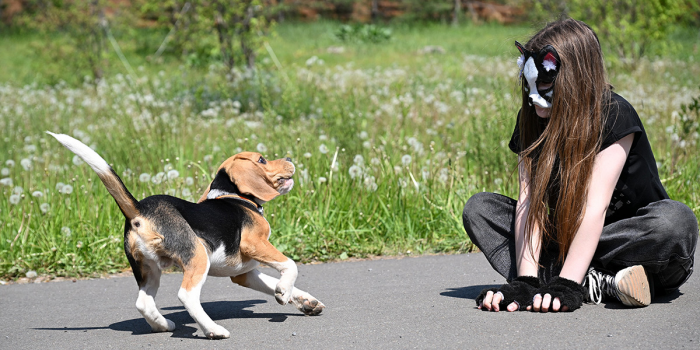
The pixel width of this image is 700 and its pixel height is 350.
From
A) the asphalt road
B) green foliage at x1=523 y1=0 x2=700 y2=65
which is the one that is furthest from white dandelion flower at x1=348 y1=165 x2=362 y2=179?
green foliage at x1=523 y1=0 x2=700 y2=65

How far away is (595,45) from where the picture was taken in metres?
3.32

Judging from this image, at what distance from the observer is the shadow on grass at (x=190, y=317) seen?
10.8ft

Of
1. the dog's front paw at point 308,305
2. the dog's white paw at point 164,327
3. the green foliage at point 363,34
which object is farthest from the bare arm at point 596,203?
the green foliage at point 363,34

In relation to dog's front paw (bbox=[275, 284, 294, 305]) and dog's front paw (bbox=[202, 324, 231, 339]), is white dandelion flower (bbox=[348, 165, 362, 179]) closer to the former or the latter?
dog's front paw (bbox=[275, 284, 294, 305])

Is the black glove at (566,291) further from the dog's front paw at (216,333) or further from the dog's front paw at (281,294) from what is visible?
the dog's front paw at (216,333)

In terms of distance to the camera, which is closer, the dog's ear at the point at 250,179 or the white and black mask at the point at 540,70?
the white and black mask at the point at 540,70

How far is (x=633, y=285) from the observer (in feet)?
10.4

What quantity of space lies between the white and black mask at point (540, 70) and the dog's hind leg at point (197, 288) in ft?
5.75

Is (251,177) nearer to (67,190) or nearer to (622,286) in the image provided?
(622,286)

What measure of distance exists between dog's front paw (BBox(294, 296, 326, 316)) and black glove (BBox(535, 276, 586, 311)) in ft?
3.54

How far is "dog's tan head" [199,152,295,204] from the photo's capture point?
3.38m

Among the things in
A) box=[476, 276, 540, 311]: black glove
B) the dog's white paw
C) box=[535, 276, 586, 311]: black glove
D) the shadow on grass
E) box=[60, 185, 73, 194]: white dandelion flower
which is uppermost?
box=[535, 276, 586, 311]: black glove

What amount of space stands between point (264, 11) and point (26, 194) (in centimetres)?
635

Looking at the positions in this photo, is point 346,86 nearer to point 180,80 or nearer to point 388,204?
point 180,80
